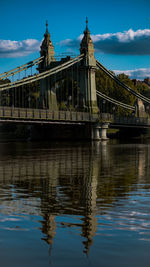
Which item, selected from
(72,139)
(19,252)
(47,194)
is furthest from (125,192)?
(72,139)

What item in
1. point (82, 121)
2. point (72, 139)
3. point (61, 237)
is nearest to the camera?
point (61, 237)

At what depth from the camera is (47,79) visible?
7275 centimetres

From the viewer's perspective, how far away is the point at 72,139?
2995 inches

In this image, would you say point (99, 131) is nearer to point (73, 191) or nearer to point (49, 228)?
point (73, 191)

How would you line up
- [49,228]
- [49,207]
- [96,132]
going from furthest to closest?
[96,132]
[49,207]
[49,228]

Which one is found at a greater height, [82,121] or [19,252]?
[82,121]

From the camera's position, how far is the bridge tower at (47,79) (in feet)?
236

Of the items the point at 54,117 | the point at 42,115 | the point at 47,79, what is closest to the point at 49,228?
the point at 42,115

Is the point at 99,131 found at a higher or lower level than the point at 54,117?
lower

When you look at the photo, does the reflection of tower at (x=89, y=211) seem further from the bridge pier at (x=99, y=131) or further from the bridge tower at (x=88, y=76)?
the bridge tower at (x=88, y=76)

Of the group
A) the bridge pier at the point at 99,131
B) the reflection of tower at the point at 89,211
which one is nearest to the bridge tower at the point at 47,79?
the bridge pier at the point at 99,131

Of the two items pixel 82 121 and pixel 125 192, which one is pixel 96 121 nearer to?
pixel 82 121

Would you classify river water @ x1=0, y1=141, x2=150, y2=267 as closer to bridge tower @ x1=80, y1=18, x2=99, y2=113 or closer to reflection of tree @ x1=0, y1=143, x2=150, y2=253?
reflection of tree @ x1=0, y1=143, x2=150, y2=253

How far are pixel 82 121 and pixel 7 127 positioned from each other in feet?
163
